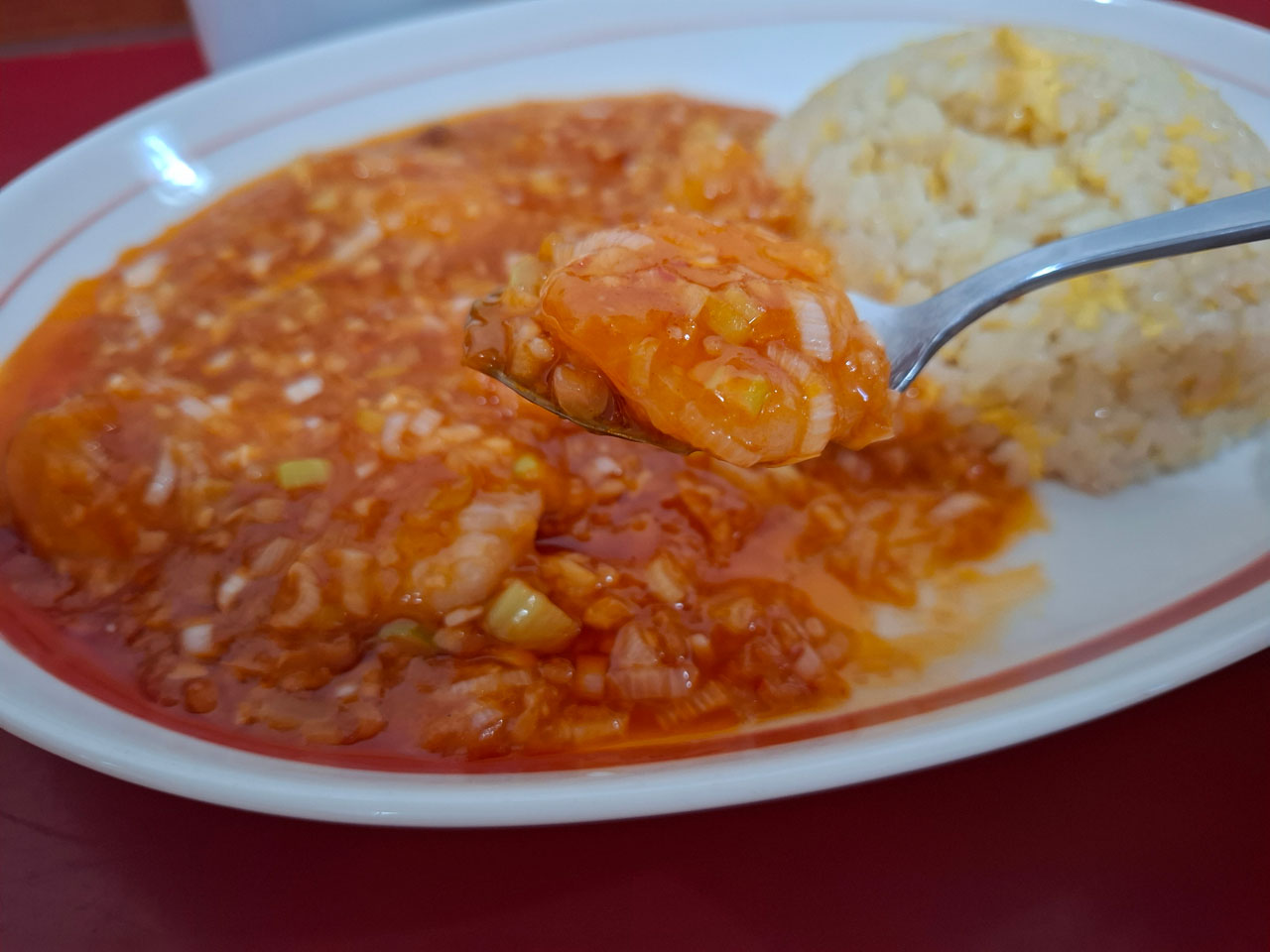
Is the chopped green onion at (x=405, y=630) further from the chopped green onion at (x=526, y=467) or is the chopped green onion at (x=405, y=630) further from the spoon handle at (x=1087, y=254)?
the spoon handle at (x=1087, y=254)

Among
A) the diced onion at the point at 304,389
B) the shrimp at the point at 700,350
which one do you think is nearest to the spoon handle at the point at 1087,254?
the shrimp at the point at 700,350

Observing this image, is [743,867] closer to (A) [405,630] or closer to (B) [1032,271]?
(A) [405,630]

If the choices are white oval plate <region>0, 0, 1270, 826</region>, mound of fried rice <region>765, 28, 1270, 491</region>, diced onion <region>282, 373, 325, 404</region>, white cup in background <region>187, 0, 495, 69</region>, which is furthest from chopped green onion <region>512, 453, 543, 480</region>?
white cup in background <region>187, 0, 495, 69</region>

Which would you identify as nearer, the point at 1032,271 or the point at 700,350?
the point at 700,350

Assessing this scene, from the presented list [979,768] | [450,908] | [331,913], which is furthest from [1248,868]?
[331,913]

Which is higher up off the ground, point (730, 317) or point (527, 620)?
point (730, 317)

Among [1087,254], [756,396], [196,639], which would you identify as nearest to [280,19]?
[196,639]
